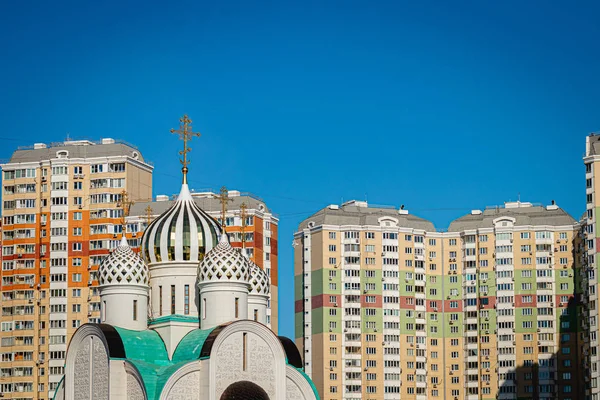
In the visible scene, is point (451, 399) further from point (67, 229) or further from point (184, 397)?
point (184, 397)

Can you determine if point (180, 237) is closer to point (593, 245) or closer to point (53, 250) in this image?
point (593, 245)

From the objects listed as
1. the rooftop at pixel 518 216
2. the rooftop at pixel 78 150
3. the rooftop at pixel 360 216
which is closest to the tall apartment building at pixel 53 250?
the rooftop at pixel 78 150

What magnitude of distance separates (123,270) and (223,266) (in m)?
3.68

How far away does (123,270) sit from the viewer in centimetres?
4912

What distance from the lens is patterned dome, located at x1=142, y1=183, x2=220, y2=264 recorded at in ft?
166

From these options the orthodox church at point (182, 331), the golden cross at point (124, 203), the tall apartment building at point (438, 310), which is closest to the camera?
the orthodox church at point (182, 331)

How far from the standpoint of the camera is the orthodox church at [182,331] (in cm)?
4612

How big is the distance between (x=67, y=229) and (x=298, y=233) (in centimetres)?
1895

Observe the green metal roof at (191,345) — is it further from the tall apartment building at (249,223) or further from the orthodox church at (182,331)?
the tall apartment building at (249,223)

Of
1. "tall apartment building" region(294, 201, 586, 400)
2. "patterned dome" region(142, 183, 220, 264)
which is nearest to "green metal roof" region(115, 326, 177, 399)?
"patterned dome" region(142, 183, 220, 264)

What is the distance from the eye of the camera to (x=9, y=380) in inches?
3150

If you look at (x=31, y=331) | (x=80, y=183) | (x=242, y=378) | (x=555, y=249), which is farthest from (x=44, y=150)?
(x=242, y=378)

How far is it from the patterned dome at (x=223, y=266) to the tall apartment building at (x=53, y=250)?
31.8 meters

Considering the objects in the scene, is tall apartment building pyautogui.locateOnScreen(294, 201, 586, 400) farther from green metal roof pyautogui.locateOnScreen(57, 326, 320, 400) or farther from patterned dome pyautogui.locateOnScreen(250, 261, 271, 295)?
green metal roof pyautogui.locateOnScreen(57, 326, 320, 400)
